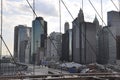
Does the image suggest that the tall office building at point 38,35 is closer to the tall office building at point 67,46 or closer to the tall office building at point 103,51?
the tall office building at point 67,46

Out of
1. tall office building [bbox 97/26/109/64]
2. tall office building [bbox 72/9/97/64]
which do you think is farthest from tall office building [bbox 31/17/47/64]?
tall office building [bbox 97/26/109/64]

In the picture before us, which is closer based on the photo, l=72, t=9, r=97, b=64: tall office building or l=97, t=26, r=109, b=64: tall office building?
l=72, t=9, r=97, b=64: tall office building

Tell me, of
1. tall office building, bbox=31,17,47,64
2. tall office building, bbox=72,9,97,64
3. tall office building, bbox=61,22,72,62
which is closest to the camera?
tall office building, bbox=31,17,47,64

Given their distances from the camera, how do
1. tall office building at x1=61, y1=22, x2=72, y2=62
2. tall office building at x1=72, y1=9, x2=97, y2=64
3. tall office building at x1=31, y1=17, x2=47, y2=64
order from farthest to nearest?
1. tall office building at x1=61, y1=22, x2=72, y2=62
2. tall office building at x1=72, y1=9, x2=97, y2=64
3. tall office building at x1=31, y1=17, x2=47, y2=64

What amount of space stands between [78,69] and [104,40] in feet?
42.9

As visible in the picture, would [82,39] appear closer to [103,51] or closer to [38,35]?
[38,35]

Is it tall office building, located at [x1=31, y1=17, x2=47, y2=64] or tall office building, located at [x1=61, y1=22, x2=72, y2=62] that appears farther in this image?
tall office building, located at [x1=61, y1=22, x2=72, y2=62]

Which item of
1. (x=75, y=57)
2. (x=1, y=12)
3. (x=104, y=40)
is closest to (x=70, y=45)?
(x=75, y=57)

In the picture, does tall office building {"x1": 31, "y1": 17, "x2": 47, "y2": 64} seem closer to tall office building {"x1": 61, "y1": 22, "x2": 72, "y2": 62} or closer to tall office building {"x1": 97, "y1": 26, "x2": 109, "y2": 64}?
tall office building {"x1": 61, "y1": 22, "x2": 72, "y2": 62}

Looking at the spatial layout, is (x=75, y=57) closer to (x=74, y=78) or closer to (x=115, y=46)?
(x=115, y=46)

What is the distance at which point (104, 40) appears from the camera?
94500 millimetres

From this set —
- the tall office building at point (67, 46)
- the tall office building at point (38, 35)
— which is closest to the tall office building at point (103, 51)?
the tall office building at point (67, 46)

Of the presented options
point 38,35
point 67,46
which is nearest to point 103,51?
point 67,46

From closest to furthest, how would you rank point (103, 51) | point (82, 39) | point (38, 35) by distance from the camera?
point (38, 35) → point (82, 39) → point (103, 51)
